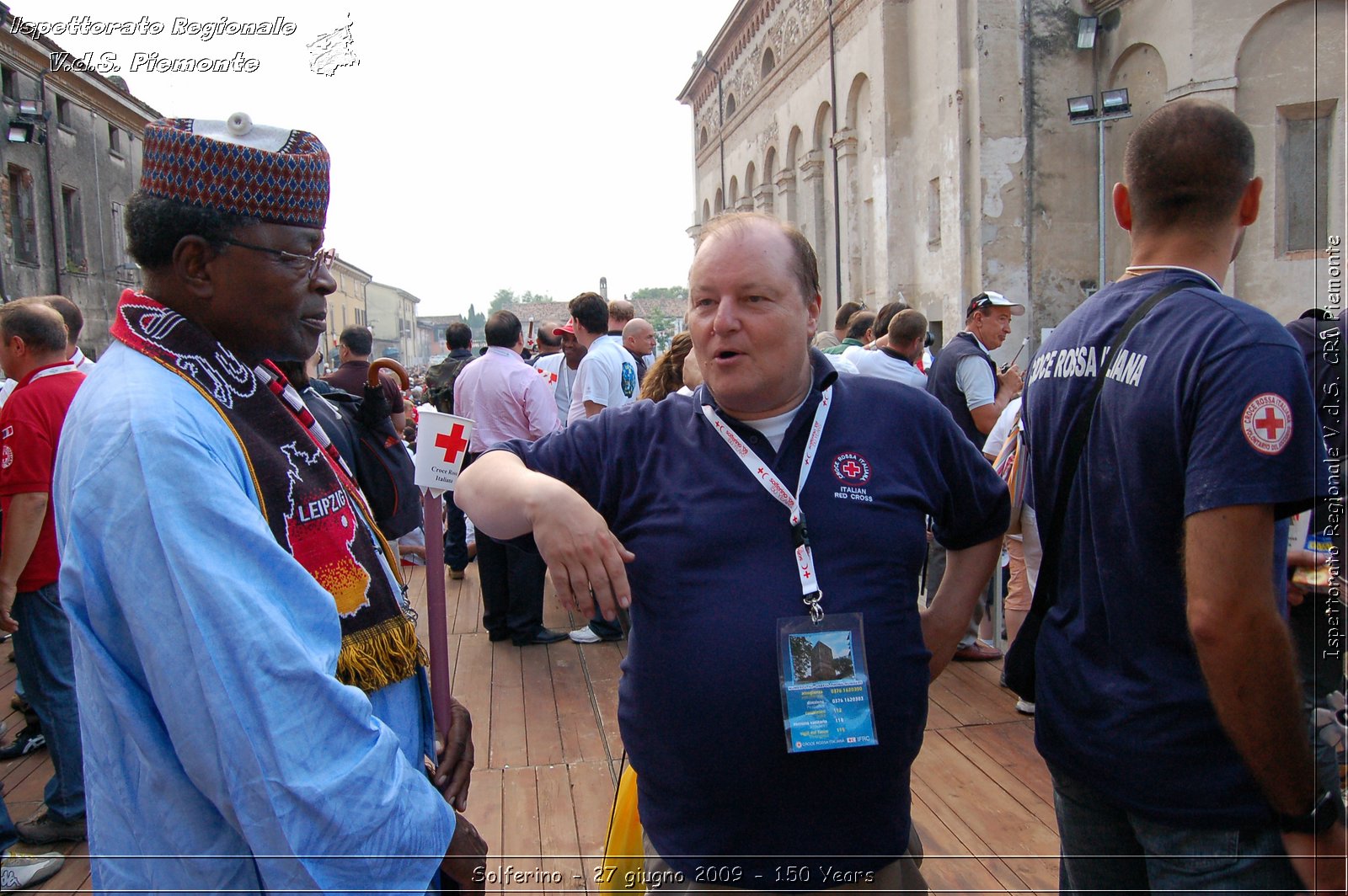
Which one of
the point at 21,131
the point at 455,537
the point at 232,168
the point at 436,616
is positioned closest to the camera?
the point at 232,168

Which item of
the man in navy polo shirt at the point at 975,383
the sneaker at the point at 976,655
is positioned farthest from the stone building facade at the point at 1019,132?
the sneaker at the point at 976,655

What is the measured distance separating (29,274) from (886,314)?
843 inches

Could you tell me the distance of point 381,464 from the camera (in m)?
2.38

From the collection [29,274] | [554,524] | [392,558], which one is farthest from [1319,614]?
[29,274]

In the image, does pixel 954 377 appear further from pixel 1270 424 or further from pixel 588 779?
pixel 1270 424

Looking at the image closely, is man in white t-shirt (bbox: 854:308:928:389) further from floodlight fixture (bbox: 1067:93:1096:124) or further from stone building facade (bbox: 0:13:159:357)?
stone building facade (bbox: 0:13:159:357)

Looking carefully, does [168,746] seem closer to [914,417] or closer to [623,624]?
[623,624]

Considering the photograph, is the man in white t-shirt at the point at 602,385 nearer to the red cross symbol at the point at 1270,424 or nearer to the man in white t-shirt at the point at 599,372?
the man in white t-shirt at the point at 599,372

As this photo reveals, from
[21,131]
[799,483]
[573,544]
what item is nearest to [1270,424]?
[799,483]

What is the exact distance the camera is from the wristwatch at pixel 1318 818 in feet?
5.21

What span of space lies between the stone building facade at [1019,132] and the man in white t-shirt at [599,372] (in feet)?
19.4

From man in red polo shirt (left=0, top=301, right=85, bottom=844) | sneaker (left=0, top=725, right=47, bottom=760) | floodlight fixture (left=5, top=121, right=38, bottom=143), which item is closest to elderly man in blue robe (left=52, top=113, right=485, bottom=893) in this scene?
man in red polo shirt (left=0, top=301, right=85, bottom=844)

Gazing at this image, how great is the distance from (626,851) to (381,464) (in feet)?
3.85

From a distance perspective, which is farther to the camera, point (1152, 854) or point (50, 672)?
point (50, 672)
